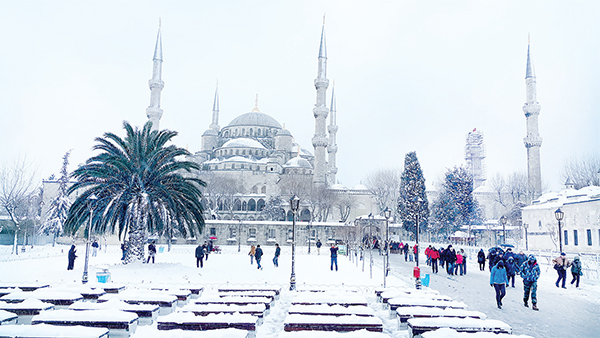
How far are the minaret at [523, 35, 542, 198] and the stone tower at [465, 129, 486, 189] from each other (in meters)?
46.3

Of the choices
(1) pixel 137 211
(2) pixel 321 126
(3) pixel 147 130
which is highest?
(2) pixel 321 126

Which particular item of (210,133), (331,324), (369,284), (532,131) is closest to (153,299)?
(331,324)

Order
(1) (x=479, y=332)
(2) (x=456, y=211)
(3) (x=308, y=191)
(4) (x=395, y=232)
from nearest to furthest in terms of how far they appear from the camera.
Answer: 1. (1) (x=479, y=332)
2. (2) (x=456, y=211)
3. (4) (x=395, y=232)
4. (3) (x=308, y=191)

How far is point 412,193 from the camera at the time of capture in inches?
1436

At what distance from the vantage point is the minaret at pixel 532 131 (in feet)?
146

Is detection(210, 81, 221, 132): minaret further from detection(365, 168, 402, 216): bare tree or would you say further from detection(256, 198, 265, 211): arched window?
detection(365, 168, 402, 216): bare tree

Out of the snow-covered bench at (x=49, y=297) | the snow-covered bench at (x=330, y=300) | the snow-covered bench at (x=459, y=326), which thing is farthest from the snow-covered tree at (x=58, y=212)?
the snow-covered bench at (x=459, y=326)

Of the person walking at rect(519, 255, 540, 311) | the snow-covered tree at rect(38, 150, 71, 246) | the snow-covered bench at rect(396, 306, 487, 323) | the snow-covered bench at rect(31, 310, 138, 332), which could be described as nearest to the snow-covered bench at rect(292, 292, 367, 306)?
the snow-covered bench at rect(396, 306, 487, 323)

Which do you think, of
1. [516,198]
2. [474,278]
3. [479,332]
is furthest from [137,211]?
[516,198]

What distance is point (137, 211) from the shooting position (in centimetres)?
1661

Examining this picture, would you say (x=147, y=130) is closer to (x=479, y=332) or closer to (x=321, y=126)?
(x=479, y=332)

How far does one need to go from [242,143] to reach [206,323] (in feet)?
191

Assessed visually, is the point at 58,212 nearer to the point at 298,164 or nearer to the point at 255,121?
the point at 298,164

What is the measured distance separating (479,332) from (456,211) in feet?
106
